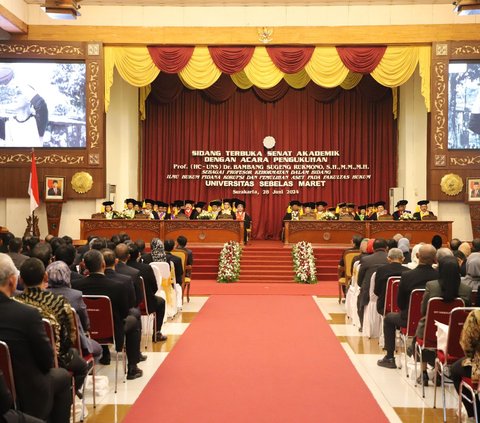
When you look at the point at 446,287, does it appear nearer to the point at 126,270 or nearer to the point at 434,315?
the point at 434,315

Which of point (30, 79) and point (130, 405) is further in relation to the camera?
point (30, 79)

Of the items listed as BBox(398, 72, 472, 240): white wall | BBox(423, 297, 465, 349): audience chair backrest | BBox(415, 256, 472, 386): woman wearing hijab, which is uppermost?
BBox(398, 72, 472, 240): white wall

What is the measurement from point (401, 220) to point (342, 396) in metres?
10.7

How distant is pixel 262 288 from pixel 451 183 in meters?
6.21

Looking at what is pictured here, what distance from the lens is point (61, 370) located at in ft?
13.3

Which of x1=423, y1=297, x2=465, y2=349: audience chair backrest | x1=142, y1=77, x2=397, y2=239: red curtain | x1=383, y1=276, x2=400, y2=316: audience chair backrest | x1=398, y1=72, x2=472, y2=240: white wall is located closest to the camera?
x1=423, y1=297, x2=465, y2=349: audience chair backrest

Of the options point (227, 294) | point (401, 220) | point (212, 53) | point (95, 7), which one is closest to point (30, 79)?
point (95, 7)

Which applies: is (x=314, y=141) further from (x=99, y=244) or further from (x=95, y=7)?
(x=99, y=244)

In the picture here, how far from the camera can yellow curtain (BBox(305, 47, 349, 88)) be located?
1708 centimetres

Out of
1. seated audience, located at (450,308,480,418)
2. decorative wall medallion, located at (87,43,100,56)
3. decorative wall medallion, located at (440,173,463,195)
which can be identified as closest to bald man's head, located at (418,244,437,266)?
seated audience, located at (450,308,480,418)

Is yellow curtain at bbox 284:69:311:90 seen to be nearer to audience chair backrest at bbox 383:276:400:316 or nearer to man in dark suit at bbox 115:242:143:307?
audience chair backrest at bbox 383:276:400:316

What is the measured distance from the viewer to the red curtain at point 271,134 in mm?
21359

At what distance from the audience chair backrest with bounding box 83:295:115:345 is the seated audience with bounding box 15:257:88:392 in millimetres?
1088

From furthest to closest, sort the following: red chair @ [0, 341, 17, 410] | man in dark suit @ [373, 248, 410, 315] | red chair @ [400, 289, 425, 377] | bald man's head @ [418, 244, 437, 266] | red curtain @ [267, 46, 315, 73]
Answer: red curtain @ [267, 46, 315, 73]
man in dark suit @ [373, 248, 410, 315]
bald man's head @ [418, 244, 437, 266]
red chair @ [400, 289, 425, 377]
red chair @ [0, 341, 17, 410]
